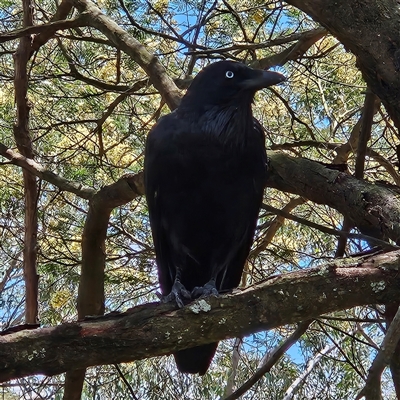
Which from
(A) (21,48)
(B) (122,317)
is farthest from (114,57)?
(B) (122,317)

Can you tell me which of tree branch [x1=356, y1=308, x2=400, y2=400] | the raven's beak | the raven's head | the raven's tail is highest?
the raven's head

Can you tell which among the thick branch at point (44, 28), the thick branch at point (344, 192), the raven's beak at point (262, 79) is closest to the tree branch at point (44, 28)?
the thick branch at point (44, 28)

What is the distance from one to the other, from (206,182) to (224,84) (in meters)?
0.57

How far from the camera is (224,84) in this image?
3.21 metres

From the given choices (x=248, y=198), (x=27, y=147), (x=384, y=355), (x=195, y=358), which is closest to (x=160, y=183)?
(x=248, y=198)

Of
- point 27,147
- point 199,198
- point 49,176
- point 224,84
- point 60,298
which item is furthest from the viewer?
point 60,298

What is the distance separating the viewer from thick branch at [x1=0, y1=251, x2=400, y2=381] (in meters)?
1.91

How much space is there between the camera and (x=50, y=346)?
Result: 186 centimetres

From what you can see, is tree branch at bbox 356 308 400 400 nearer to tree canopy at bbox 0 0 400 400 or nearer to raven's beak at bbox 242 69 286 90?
tree canopy at bbox 0 0 400 400

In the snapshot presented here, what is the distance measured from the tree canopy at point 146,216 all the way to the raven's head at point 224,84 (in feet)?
1.31

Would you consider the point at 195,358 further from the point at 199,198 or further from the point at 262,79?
the point at 262,79

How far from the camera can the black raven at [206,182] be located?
9.66 feet

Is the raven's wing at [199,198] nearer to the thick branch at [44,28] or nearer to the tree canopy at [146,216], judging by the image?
the tree canopy at [146,216]

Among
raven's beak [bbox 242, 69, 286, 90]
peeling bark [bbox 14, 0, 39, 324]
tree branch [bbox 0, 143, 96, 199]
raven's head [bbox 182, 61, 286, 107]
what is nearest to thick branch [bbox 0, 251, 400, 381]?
raven's beak [bbox 242, 69, 286, 90]
